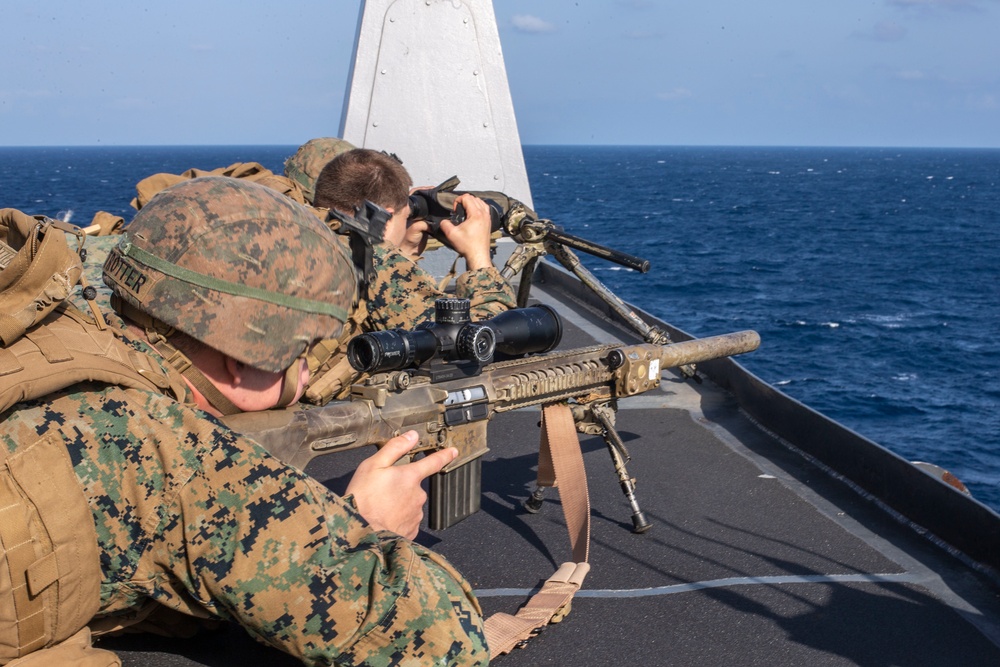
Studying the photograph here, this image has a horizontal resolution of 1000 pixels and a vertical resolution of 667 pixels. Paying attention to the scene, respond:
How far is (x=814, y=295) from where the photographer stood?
116ft

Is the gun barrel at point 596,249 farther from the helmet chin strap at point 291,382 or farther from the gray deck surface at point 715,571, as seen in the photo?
the helmet chin strap at point 291,382

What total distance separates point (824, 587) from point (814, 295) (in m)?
33.3

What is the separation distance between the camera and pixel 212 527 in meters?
2.09

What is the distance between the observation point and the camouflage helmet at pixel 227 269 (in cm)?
225

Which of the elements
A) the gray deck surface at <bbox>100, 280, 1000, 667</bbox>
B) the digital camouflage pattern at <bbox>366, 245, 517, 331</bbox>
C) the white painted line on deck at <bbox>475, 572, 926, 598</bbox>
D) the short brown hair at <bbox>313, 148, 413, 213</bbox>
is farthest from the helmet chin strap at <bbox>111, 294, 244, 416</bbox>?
the short brown hair at <bbox>313, 148, 413, 213</bbox>

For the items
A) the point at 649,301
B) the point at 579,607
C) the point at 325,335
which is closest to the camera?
the point at 325,335

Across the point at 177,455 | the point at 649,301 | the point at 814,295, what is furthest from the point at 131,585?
the point at 814,295

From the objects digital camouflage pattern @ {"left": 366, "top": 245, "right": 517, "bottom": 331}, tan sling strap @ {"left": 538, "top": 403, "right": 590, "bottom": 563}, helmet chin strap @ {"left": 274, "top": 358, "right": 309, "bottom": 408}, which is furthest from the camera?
digital camouflage pattern @ {"left": 366, "top": 245, "right": 517, "bottom": 331}

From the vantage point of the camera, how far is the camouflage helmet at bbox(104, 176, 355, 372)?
2250mm

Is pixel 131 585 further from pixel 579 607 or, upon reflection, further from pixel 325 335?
pixel 579 607

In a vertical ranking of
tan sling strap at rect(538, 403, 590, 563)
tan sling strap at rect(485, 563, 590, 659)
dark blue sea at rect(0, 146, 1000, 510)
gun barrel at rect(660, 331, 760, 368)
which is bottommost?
dark blue sea at rect(0, 146, 1000, 510)

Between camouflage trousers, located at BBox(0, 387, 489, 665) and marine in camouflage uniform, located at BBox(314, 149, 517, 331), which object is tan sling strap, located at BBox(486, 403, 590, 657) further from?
camouflage trousers, located at BBox(0, 387, 489, 665)

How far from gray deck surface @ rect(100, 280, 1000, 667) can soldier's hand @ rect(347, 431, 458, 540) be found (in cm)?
66

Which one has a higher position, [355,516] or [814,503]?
[355,516]
